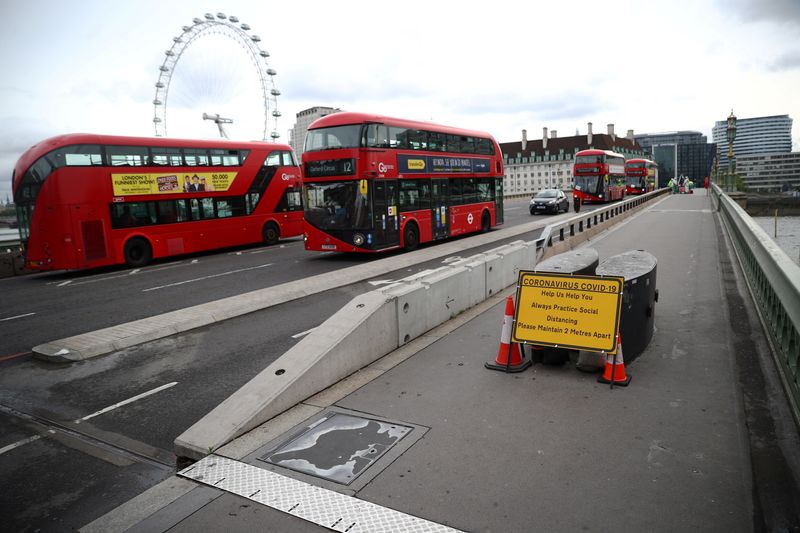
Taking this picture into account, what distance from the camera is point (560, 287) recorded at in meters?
6.09

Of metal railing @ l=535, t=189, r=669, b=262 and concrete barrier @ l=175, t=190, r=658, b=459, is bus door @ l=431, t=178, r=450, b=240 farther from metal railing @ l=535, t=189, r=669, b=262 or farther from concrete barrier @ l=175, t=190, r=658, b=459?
concrete barrier @ l=175, t=190, r=658, b=459

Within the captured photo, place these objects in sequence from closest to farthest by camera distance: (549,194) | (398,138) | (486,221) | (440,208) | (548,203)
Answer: (398,138), (440,208), (486,221), (548,203), (549,194)

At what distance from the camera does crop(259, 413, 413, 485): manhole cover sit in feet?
13.9

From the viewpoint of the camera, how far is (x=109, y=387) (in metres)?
6.76

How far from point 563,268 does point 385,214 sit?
11053mm

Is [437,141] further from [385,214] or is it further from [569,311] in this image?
[569,311]

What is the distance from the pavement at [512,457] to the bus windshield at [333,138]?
1117 cm

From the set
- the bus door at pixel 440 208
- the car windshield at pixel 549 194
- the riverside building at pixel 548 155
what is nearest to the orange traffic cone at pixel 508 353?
the bus door at pixel 440 208

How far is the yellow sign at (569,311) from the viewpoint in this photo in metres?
5.75

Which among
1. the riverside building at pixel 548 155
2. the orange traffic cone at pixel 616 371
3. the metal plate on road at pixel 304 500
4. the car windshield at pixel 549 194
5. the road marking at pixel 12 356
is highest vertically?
the riverside building at pixel 548 155

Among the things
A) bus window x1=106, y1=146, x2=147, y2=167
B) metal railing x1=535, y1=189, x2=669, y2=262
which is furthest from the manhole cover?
bus window x1=106, y1=146, x2=147, y2=167

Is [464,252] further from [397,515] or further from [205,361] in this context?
[397,515]

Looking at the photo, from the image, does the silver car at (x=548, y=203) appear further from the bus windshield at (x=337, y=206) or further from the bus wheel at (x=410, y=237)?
the bus windshield at (x=337, y=206)

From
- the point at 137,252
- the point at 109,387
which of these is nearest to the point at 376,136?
the point at 137,252
